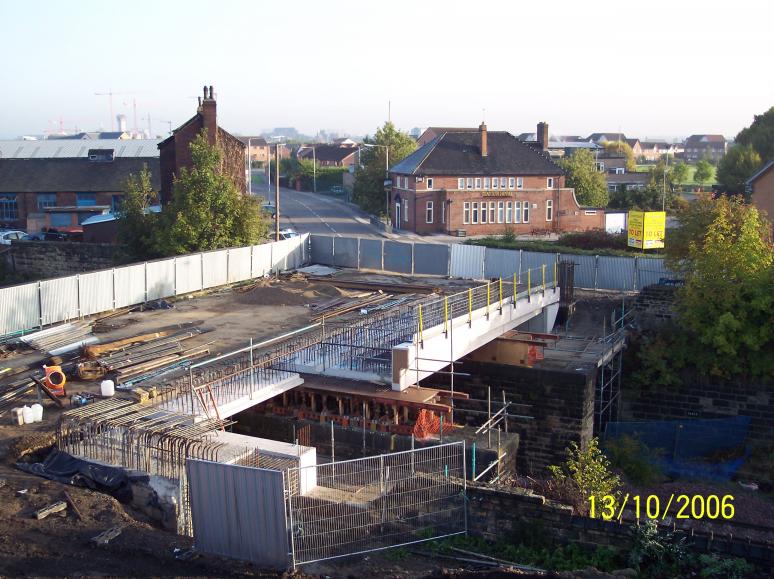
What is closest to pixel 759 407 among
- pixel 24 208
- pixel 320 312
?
pixel 320 312

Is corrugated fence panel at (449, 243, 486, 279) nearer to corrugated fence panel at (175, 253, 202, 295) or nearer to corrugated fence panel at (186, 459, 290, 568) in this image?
corrugated fence panel at (175, 253, 202, 295)

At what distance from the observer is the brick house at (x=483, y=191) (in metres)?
51.8

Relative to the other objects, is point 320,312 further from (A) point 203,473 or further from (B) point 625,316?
(A) point 203,473

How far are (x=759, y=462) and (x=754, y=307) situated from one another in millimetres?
3953

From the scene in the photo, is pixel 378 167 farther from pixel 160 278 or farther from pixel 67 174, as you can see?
pixel 160 278

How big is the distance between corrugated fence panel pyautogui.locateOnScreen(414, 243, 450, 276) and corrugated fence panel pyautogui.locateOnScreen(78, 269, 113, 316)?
523 inches

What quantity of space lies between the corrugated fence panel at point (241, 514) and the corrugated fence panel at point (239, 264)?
20.1 meters

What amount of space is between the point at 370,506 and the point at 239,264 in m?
20.2

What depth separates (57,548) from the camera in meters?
10.6

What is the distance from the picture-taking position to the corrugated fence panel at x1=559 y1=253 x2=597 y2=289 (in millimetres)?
30328

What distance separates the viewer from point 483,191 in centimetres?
5228

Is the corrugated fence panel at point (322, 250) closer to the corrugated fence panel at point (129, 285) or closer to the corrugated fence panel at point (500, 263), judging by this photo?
the corrugated fence panel at point (500, 263)

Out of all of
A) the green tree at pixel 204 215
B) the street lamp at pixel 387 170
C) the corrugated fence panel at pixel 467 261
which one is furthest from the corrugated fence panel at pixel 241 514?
the street lamp at pixel 387 170

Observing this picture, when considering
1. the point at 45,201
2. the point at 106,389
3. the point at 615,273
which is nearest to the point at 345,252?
the point at 615,273
